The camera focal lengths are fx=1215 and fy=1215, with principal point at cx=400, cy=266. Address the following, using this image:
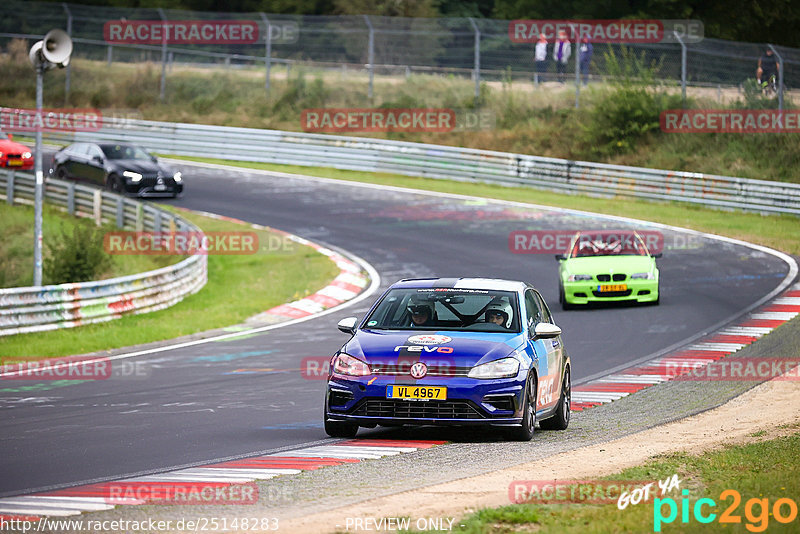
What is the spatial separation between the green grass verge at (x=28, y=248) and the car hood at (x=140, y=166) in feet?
7.39

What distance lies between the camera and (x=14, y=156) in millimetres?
36375

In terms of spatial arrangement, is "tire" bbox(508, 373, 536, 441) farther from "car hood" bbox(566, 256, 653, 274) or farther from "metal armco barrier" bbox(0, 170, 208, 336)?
"car hood" bbox(566, 256, 653, 274)

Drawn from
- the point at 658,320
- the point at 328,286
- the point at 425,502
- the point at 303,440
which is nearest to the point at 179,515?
the point at 425,502

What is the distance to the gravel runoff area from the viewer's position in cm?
722

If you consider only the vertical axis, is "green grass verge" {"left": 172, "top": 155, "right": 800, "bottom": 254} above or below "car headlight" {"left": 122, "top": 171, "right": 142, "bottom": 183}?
below

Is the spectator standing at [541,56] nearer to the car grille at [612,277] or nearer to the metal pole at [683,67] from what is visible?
the metal pole at [683,67]

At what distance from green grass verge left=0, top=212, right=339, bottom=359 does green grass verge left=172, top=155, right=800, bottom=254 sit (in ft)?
27.5

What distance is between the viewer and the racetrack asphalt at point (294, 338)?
10.2 meters

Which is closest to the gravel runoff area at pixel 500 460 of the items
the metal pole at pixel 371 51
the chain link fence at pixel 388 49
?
the chain link fence at pixel 388 49

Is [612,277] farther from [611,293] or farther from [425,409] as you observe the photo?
[425,409]

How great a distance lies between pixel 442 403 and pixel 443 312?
1.61 m

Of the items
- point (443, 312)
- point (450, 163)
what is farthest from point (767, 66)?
point (443, 312)

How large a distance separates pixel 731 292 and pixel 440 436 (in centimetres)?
1319

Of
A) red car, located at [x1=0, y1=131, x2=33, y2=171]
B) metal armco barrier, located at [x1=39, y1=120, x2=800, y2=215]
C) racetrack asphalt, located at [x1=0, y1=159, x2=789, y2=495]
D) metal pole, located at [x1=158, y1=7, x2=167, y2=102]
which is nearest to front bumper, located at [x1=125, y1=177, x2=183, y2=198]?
racetrack asphalt, located at [x1=0, y1=159, x2=789, y2=495]
